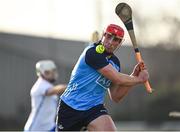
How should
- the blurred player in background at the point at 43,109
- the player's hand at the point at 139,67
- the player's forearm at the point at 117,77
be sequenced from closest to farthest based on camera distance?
the player's forearm at the point at 117,77 < the player's hand at the point at 139,67 < the blurred player in background at the point at 43,109

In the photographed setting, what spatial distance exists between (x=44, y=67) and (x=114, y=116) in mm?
9868

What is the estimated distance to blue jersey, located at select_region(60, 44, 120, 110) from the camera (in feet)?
32.1

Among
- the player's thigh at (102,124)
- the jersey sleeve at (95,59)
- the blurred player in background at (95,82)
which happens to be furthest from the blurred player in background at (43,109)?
the jersey sleeve at (95,59)

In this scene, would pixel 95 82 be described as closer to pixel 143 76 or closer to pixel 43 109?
pixel 143 76

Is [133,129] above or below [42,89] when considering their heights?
below

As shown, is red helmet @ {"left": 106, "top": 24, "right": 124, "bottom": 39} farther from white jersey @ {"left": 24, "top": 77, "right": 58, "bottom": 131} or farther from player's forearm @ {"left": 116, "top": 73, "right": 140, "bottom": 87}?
white jersey @ {"left": 24, "top": 77, "right": 58, "bottom": 131}

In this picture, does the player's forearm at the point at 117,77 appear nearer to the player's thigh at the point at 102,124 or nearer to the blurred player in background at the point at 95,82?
the blurred player in background at the point at 95,82

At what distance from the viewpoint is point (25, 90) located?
22203mm

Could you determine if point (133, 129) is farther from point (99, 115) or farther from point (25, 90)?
point (99, 115)

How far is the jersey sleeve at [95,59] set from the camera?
9.68 m

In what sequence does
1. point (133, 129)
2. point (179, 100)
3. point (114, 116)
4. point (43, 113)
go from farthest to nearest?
point (179, 100) → point (114, 116) → point (133, 129) → point (43, 113)

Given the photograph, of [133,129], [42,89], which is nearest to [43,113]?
[42,89]

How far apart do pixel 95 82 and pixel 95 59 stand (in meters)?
0.28

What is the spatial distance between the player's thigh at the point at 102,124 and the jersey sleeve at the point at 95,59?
22.3 inches
